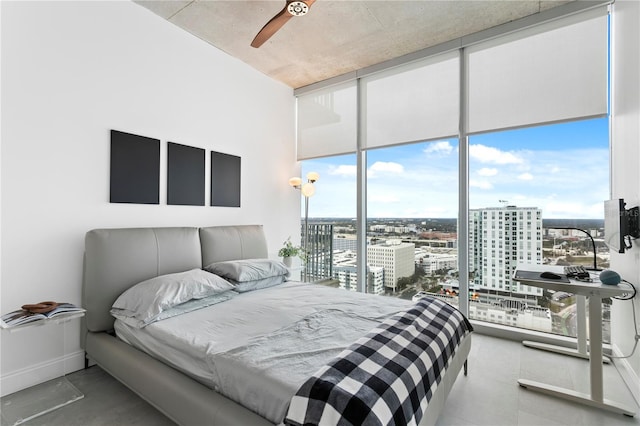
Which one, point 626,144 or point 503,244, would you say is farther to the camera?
point 503,244

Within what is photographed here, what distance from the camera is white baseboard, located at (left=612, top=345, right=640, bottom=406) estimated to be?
2.06 m

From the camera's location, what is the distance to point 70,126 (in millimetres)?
2393

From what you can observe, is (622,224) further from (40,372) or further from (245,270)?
(40,372)

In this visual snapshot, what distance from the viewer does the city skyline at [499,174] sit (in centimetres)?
286

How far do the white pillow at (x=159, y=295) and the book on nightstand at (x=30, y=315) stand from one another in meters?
0.29

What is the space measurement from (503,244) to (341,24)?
289 cm

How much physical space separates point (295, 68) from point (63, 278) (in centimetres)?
343

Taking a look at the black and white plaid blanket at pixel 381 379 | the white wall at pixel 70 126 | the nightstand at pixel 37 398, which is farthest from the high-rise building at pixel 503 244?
the nightstand at pixel 37 398

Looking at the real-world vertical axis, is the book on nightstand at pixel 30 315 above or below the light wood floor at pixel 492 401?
above

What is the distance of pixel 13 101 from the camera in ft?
7.00

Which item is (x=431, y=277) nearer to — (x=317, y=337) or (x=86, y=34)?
(x=317, y=337)

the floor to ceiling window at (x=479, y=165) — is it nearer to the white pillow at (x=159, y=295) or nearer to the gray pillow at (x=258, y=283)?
the gray pillow at (x=258, y=283)

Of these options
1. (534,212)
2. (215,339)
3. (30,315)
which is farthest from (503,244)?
(30,315)

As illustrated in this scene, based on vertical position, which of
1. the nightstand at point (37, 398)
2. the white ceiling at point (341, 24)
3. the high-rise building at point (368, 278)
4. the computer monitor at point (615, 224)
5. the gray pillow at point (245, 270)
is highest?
the white ceiling at point (341, 24)
